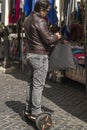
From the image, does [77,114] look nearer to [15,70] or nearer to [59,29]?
[59,29]

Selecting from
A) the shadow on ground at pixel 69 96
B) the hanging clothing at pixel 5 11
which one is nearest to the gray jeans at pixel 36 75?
the shadow on ground at pixel 69 96

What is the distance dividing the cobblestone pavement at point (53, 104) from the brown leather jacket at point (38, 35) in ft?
3.89

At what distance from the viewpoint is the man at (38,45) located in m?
5.49

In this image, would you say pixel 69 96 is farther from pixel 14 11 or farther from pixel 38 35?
pixel 14 11

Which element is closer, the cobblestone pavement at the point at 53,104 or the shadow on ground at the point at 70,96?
the cobblestone pavement at the point at 53,104

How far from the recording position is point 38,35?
556cm

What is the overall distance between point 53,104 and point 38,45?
2.07 metres

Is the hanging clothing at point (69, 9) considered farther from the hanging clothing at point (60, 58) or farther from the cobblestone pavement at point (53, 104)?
the hanging clothing at point (60, 58)

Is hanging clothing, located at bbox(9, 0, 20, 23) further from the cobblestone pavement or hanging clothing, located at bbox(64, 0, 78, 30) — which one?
the cobblestone pavement

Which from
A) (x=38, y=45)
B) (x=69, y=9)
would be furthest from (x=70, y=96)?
(x=69, y=9)

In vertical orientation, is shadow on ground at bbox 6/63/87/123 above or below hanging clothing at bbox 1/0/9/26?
below

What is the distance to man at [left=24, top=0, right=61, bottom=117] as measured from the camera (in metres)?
5.49

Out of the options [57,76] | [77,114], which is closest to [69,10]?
[57,76]

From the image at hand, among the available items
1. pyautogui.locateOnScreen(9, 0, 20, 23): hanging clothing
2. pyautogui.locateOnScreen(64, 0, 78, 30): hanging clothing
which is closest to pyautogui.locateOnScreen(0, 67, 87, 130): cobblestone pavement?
pyautogui.locateOnScreen(64, 0, 78, 30): hanging clothing
